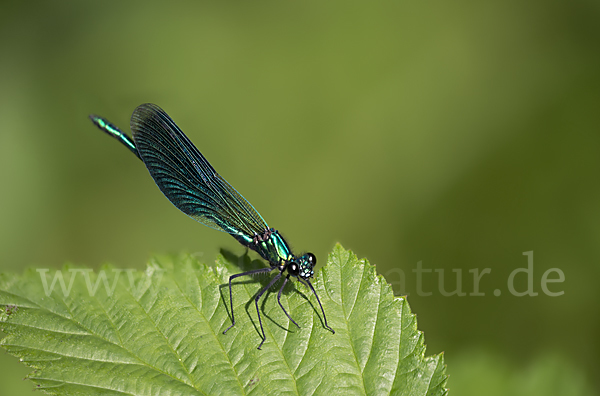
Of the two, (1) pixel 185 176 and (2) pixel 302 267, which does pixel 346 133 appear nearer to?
(1) pixel 185 176

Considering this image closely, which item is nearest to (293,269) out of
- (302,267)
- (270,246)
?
(302,267)

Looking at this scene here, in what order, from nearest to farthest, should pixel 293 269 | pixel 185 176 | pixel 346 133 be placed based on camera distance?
pixel 293 269, pixel 185 176, pixel 346 133

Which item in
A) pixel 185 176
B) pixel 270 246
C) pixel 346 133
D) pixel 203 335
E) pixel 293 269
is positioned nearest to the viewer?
pixel 203 335

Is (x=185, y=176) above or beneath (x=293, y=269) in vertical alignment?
above

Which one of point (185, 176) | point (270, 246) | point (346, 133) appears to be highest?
point (346, 133)

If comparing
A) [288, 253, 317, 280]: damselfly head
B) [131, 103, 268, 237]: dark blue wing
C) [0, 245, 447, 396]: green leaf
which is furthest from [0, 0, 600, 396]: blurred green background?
[0, 245, 447, 396]: green leaf

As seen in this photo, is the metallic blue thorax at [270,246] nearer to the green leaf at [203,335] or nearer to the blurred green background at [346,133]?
the green leaf at [203,335]
